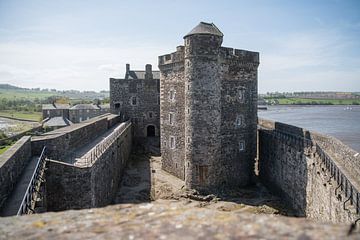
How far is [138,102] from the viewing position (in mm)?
32062

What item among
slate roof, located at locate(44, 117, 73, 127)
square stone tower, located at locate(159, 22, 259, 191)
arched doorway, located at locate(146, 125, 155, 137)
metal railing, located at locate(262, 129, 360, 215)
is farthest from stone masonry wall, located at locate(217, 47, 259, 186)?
slate roof, located at locate(44, 117, 73, 127)

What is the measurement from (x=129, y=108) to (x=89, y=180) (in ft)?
69.6

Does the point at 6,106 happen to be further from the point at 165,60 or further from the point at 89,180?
the point at 89,180

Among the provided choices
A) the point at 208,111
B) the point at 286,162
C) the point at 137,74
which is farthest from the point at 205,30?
the point at 137,74

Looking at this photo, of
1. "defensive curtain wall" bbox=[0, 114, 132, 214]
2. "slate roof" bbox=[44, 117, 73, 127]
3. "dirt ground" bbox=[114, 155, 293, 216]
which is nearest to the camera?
"defensive curtain wall" bbox=[0, 114, 132, 214]

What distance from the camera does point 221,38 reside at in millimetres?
17891

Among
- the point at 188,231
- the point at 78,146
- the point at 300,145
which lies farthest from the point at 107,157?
the point at 188,231

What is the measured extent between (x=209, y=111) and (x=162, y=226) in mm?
15108

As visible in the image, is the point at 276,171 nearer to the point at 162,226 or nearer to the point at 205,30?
the point at 205,30

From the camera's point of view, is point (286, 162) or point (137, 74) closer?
point (286, 162)

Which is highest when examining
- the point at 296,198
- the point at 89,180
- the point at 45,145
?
the point at 45,145

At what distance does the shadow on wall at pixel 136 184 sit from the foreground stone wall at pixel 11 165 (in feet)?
22.3

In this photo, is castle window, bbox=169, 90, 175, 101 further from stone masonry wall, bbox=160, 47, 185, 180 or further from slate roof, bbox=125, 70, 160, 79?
slate roof, bbox=125, 70, 160, 79

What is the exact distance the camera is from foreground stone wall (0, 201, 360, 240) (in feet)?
8.55
